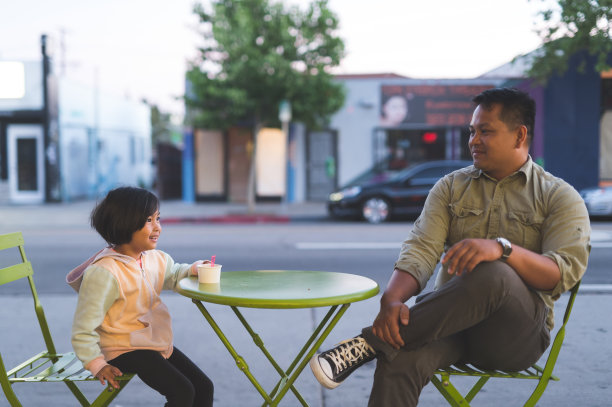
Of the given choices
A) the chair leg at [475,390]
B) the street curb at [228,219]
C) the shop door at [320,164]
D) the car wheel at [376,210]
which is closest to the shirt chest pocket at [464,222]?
the chair leg at [475,390]

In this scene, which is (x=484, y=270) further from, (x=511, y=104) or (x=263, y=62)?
(x=263, y=62)

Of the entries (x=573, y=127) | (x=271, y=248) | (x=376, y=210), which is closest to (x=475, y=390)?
(x=271, y=248)

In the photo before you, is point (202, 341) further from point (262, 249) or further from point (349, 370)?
point (262, 249)

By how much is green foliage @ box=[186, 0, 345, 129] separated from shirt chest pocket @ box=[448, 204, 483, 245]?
13.5m

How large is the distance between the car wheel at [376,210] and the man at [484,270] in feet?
35.9

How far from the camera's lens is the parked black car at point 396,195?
13.8 meters

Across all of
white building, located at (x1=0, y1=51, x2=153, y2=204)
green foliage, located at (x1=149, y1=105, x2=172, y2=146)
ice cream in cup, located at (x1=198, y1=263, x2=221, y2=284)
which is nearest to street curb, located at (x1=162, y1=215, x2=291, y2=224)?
white building, located at (x1=0, y1=51, x2=153, y2=204)

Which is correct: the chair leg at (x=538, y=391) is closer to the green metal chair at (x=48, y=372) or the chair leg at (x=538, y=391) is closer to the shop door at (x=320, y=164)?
the green metal chair at (x=48, y=372)

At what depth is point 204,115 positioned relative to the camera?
55.6 feet

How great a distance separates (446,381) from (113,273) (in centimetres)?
144

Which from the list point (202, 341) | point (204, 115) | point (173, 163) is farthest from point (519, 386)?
point (173, 163)

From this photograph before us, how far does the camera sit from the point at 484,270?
2305 mm

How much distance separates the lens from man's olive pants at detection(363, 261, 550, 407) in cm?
231

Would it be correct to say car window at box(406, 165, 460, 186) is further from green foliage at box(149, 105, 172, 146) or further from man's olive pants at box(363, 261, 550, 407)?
green foliage at box(149, 105, 172, 146)
